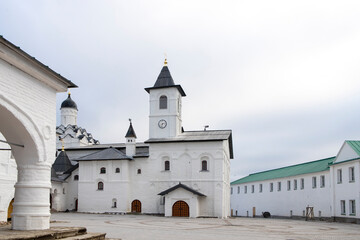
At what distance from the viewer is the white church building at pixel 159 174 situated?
115 ft

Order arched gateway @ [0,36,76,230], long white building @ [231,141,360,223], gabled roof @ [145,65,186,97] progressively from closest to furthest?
arched gateway @ [0,36,76,230] → long white building @ [231,141,360,223] → gabled roof @ [145,65,186,97]

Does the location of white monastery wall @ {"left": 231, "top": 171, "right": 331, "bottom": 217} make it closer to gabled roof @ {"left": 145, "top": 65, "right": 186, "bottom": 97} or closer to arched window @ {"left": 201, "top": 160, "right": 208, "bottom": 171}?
arched window @ {"left": 201, "top": 160, "right": 208, "bottom": 171}

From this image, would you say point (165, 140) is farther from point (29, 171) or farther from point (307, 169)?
point (29, 171)

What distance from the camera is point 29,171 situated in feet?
32.7

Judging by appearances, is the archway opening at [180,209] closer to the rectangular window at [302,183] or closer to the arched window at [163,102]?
the arched window at [163,102]

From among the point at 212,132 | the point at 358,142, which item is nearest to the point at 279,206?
the point at 212,132

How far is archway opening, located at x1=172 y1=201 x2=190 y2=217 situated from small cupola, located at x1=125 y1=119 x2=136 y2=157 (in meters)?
6.86

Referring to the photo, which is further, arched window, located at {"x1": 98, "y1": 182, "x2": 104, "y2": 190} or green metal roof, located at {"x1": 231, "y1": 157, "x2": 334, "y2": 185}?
arched window, located at {"x1": 98, "y1": 182, "x2": 104, "y2": 190}

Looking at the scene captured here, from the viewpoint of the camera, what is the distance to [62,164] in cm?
4166

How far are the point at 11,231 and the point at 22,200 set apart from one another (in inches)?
32.5

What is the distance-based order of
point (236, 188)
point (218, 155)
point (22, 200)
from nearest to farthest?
1. point (22, 200)
2. point (218, 155)
3. point (236, 188)

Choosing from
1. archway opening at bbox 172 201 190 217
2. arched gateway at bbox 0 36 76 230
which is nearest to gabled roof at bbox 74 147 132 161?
archway opening at bbox 172 201 190 217

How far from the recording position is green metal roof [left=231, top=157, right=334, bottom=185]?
37294 millimetres

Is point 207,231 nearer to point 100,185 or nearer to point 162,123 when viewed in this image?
point 162,123
